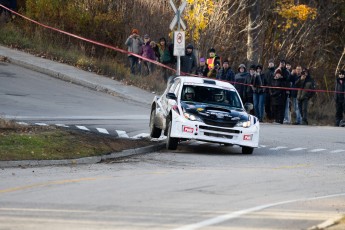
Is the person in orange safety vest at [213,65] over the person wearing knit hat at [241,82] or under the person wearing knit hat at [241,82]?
over

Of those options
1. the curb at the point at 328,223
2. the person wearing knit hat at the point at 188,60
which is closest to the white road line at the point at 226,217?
the curb at the point at 328,223

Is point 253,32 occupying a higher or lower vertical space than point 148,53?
higher

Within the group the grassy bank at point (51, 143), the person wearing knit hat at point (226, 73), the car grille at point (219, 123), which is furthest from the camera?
Result: the person wearing knit hat at point (226, 73)

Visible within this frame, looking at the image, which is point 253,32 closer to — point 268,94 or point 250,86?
point 268,94

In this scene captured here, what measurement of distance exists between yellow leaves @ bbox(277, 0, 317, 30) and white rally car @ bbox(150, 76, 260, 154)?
23951mm

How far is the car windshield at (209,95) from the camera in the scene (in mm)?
25297

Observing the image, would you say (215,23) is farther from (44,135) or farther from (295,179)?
(295,179)

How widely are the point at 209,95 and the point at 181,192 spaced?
9437 millimetres

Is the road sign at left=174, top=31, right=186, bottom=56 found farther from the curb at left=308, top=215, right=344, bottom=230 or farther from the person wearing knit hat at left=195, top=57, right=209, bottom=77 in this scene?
the curb at left=308, top=215, right=344, bottom=230

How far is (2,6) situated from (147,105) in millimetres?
10403

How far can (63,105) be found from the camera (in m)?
33.3

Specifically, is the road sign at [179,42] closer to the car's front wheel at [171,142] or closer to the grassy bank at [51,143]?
the grassy bank at [51,143]

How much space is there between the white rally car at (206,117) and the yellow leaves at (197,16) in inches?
783

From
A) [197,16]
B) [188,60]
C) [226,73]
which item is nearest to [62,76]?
[188,60]
